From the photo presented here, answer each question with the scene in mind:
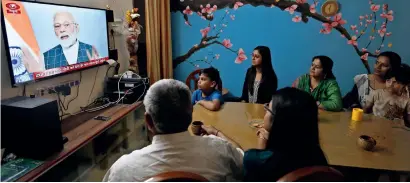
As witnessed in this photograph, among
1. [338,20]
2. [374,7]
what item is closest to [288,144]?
[338,20]

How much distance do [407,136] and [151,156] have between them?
56.6 inches

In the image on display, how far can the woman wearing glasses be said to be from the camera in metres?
1.06

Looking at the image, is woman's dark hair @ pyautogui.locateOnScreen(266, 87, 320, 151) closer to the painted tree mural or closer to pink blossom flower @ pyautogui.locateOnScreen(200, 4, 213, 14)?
the painted tree mural

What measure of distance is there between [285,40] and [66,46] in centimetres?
230

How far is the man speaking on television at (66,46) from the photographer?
2.03 metres

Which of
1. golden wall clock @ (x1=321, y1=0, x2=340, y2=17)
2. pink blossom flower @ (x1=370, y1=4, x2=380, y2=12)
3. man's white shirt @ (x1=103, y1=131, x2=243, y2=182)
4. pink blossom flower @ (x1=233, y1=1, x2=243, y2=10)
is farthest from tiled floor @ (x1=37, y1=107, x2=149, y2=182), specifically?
pink blossom flower @ (x1=370, y1=4, x2=380, y2=12)

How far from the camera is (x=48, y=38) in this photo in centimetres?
197

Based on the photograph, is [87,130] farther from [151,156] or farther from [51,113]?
[151,156]

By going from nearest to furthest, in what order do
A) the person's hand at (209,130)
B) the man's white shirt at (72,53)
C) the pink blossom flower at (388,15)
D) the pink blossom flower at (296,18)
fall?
the person's hand at (209,130)
the man's white shirt at (72,53)
the pink blossom flower at (388,15)
the pink blossom flower at (296,18)

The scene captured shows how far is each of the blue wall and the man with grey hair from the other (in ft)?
7.67

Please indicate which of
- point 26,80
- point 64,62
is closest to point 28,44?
point 26,80

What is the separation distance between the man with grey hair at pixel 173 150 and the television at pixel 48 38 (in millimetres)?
1130

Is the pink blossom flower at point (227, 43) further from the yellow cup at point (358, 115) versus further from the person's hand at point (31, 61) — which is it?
the person's hand at point (31, 61)

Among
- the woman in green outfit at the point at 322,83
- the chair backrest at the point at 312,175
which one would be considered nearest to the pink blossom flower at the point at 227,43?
the woman in green outfit at the point at 322,83
